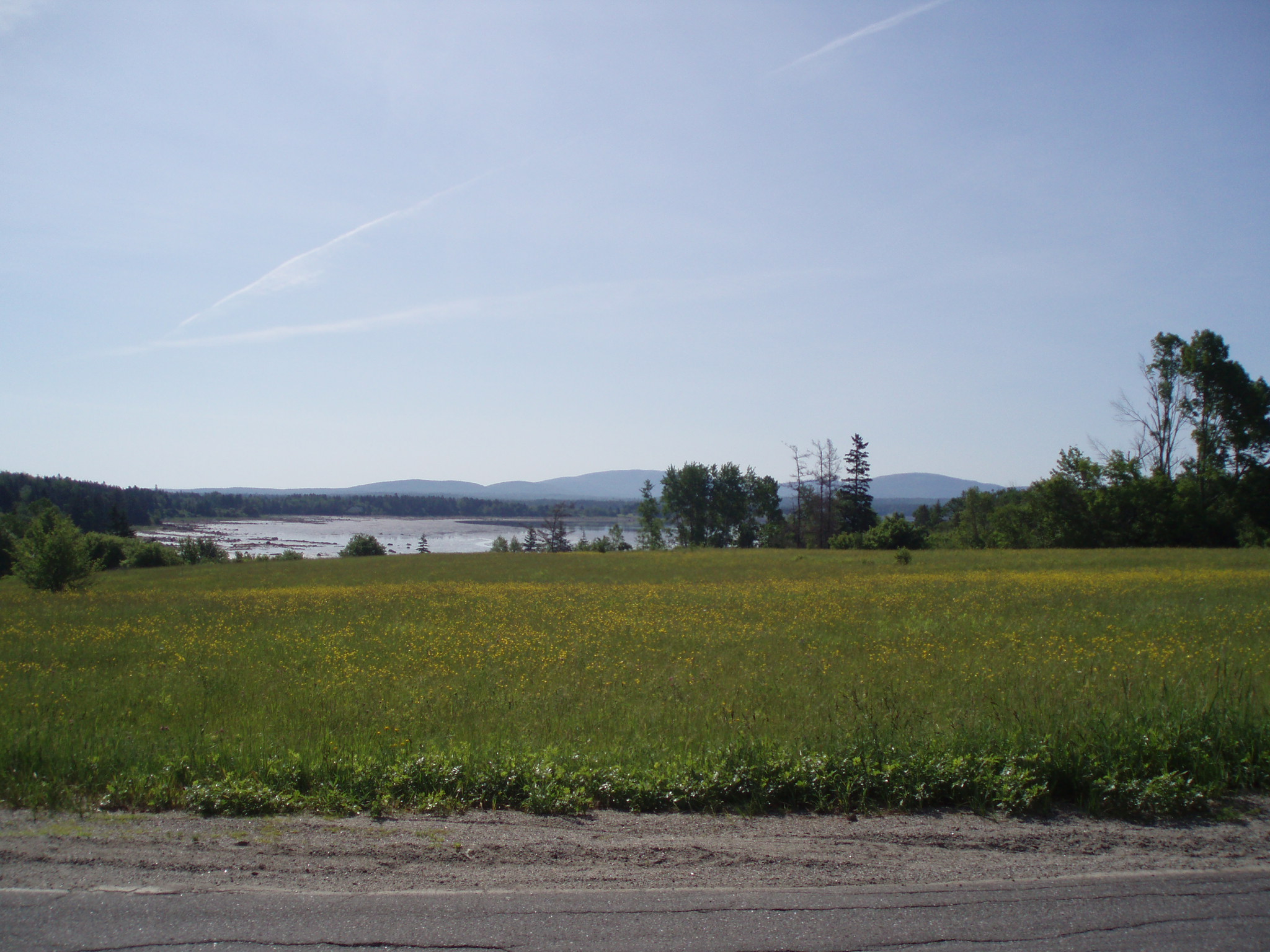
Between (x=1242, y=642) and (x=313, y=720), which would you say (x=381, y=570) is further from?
(x=1242, y=642)

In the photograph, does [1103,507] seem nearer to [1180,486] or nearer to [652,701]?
[1180,486]

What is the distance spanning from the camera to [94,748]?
22.7ft

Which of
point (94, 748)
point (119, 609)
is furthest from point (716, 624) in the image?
point (119, 609)

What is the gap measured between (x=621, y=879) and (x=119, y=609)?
25425 millimetres

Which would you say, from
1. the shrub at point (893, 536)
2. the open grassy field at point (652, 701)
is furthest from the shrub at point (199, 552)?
the shrub at point (893, 536)

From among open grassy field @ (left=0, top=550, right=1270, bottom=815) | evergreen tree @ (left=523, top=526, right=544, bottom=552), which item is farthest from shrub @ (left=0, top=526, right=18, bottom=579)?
evergreen tree @ (left=523, top=526, right=544, bottom=552)

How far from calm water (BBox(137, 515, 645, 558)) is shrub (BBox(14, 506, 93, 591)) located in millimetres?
42602

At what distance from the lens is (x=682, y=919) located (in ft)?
12.8

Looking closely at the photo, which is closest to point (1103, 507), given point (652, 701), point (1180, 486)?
point (1180, 486)

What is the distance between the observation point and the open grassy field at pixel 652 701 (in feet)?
19.1

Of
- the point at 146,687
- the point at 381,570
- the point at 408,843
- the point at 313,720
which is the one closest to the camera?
the point at 408,843

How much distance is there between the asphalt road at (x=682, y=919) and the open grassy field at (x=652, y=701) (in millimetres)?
1349

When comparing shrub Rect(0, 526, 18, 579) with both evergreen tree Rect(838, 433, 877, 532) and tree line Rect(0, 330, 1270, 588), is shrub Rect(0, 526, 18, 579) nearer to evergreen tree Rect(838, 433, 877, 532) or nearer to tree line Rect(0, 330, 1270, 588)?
tree line Rect(0, 330, 1270, 588)

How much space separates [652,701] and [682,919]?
5898mm
